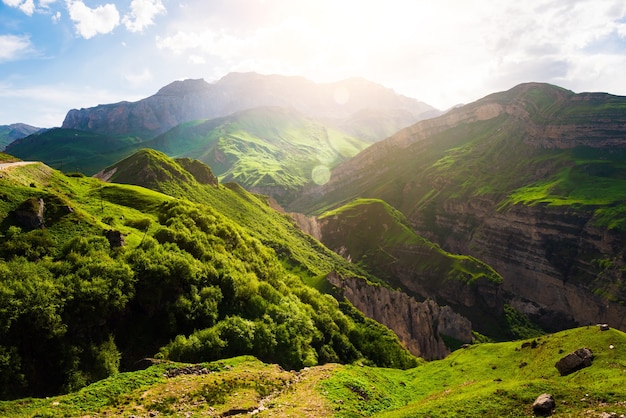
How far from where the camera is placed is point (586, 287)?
614 ft

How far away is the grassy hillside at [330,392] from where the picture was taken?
2897 centimetres

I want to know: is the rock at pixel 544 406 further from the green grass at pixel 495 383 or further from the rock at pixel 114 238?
the rock at pixel 114 238

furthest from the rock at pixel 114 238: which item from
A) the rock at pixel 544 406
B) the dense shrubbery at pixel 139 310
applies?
the rock at pixel 544 406

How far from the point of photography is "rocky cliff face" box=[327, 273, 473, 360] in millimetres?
115062

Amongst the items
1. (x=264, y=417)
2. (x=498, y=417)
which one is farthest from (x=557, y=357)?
(x=264, y=417)

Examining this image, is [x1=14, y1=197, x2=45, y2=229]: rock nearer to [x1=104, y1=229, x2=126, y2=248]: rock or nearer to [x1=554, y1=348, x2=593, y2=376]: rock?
[x1=104, y1=229, x2=126, y2=248]: rock

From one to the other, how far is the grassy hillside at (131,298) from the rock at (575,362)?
30.9 meters

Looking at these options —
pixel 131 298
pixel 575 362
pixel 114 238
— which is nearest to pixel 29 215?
pixel 114 238

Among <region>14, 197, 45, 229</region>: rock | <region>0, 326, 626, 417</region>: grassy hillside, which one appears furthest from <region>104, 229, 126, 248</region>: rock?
<region>0, 326, 626, 417</region>: grassy hillside

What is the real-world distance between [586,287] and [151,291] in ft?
708

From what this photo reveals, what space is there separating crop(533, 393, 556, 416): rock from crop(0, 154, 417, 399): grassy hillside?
3097cm

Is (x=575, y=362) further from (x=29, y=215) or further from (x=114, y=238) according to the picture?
(x=29, y=215)

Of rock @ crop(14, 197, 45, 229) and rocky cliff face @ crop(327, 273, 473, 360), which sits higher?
rock @ crop(14, 197, 45, 229)

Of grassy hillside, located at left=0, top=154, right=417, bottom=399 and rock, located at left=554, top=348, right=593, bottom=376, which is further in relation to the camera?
rock, located at left=554, top=348, right=593, bottom=376
